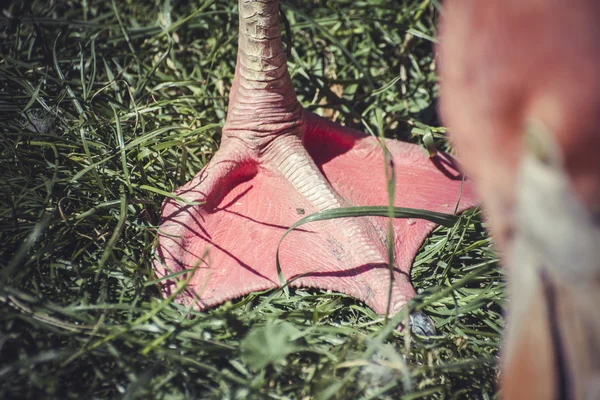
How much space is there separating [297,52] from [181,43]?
1.42 ft

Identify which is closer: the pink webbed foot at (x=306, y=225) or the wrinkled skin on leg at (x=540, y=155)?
the wrinkled skin on leg at (x=540, y=155)

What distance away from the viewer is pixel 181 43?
215 centimetres

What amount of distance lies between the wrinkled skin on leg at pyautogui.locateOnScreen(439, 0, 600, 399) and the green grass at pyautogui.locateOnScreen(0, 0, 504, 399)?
307 millimetres

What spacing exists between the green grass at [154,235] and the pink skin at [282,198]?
0.06m

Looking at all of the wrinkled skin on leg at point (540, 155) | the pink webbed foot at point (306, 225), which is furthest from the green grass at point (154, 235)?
the wrinkled skin on leg at point (540, 155)

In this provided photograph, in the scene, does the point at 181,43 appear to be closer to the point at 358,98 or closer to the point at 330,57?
the point at 330,57

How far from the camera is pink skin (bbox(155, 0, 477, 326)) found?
1.40m

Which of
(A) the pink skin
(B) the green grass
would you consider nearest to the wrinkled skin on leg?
(B) the green grass

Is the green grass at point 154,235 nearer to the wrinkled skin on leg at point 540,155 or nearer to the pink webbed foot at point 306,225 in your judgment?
the pink webbed foot at point 306,225

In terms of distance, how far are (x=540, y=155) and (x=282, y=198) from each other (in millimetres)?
931

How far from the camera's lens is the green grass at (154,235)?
1.13 metres

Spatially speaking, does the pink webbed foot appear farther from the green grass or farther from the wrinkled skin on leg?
the wrinkled skin on leg

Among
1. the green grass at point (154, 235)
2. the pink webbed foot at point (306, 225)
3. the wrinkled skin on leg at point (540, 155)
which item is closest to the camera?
the wrinkled skin on leg at point (540, 155)

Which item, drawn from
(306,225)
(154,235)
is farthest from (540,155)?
(154,235)
